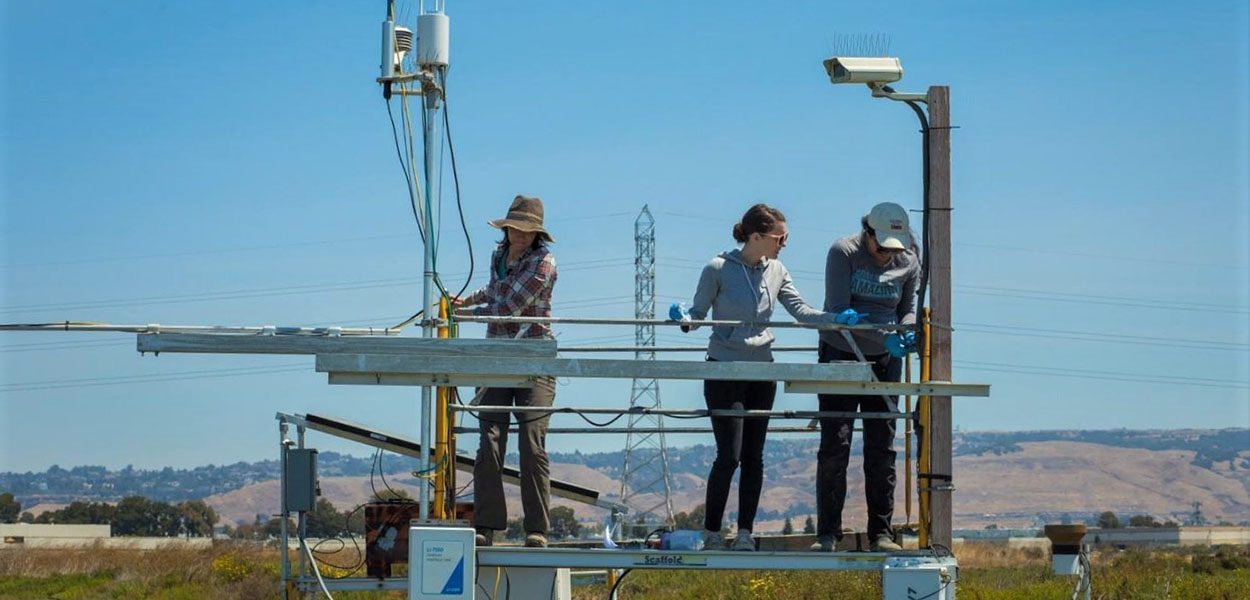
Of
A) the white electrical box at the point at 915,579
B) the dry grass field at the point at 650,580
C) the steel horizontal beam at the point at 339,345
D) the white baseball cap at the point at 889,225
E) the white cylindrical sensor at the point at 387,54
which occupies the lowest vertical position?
the dry grass field at the point at 650,580

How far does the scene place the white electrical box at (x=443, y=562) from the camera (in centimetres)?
978

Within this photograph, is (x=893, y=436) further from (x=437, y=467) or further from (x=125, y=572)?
(x=125, y=572)

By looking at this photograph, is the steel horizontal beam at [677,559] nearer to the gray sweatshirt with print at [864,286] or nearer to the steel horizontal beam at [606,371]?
the steel horizontal beam at [606,371]

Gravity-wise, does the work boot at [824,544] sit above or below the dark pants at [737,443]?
below

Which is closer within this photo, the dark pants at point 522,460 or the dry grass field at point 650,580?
the dark pants at point 522,460

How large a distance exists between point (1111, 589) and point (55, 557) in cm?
2535

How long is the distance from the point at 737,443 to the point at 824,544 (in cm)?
93

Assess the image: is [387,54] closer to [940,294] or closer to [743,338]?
[743,338]

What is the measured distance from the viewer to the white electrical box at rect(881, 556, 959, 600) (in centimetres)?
1002

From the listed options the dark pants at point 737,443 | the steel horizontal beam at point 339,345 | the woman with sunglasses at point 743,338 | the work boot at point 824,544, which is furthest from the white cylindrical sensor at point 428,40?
the work boot at point 824,544

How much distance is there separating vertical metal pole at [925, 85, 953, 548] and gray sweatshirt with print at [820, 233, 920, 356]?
35 cm

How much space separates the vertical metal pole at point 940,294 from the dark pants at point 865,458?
44cm

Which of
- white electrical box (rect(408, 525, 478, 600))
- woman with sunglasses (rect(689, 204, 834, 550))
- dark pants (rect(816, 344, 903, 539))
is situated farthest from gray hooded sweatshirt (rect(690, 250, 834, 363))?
white electrical box (rect(408, 525, 478, 600))

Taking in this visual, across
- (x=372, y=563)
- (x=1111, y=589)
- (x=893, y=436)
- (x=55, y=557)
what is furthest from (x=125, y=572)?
(x=893, y=436)
